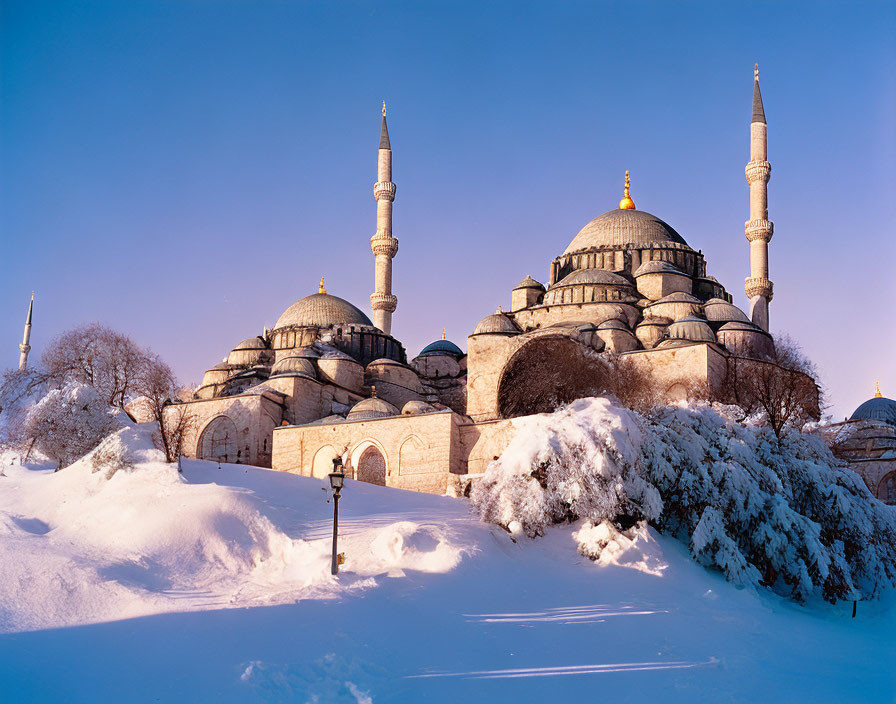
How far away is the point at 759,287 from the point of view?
2784cm

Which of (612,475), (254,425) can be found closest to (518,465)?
(612,475)

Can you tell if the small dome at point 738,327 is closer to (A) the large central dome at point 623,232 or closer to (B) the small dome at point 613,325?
(B) the small dome at point 613,325

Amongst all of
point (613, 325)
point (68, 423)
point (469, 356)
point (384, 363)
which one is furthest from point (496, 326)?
point (68, 423)

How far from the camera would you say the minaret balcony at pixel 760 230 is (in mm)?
28312

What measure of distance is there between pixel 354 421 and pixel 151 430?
631cm

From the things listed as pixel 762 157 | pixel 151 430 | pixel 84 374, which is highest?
pixel 762 157

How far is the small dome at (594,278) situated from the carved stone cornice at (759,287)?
4198 mm

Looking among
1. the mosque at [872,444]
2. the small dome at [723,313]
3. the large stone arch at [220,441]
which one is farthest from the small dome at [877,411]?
the large stone arch at [220,441]

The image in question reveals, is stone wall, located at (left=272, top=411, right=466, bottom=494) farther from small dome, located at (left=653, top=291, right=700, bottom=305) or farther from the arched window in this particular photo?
small dome, located at (left=653, top=291, right=700, bottom=305)

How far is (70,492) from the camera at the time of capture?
12.5 m

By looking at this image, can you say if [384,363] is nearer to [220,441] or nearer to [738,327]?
[220,441]

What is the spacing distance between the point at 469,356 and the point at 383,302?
7874 mm

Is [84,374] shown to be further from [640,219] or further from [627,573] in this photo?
[640,219]

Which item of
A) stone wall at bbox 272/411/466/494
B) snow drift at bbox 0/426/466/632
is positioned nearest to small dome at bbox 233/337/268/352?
stone wall at bbox 272/411/466/494
